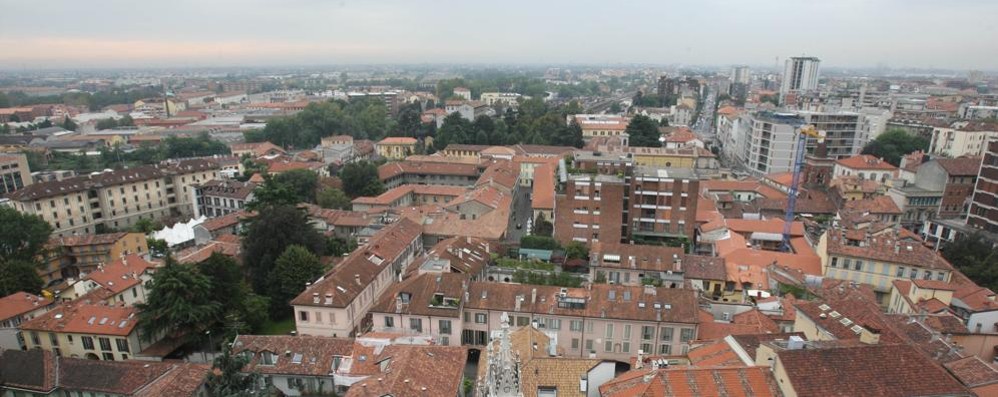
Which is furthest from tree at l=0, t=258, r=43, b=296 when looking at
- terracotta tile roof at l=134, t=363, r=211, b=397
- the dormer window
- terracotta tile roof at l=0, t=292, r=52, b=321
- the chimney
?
the chimney

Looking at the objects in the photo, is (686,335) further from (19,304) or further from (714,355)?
(19,304)

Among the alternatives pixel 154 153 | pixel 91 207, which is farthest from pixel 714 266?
pixel 154 153

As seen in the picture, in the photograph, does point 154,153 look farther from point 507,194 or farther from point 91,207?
point 507,194

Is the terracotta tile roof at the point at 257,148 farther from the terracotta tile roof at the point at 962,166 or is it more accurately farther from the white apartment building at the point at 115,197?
the terracotta tile roof at the point at 962,166

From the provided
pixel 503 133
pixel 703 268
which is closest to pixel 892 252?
pixel 703 268

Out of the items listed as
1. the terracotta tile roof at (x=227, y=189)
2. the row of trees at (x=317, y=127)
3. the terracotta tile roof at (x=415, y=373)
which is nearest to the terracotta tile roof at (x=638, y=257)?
the terracotta tile roof at (x=415, y=373)

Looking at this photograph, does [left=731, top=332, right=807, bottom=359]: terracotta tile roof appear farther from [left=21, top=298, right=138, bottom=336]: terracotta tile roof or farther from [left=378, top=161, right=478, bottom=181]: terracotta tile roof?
[left=378, top=161, right=478, bottom=181]: terracotta tile roof
